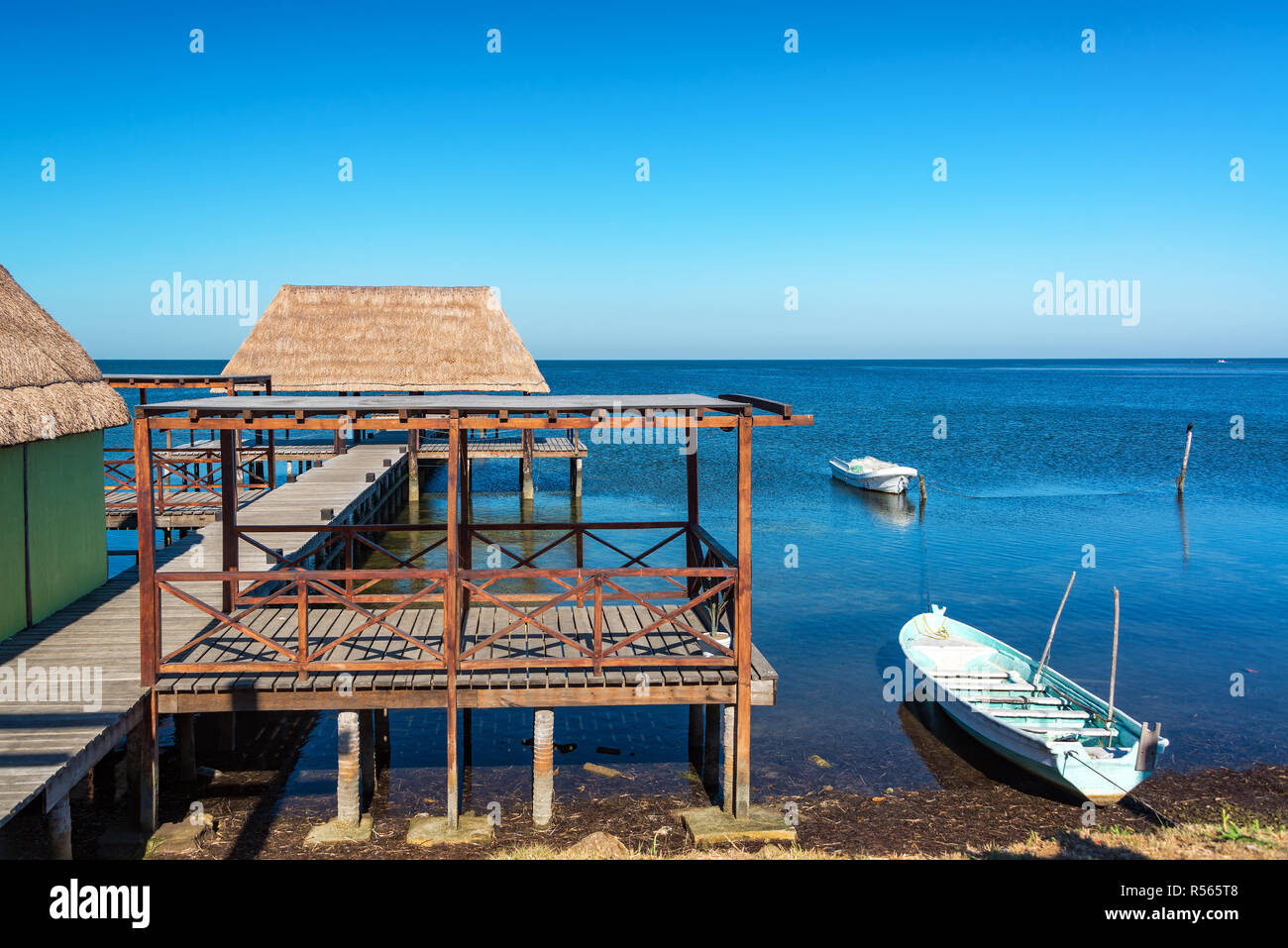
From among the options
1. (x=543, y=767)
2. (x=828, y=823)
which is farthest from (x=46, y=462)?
(x=828, y=823)

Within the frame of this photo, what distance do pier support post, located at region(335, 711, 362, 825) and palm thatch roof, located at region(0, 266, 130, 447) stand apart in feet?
16.2

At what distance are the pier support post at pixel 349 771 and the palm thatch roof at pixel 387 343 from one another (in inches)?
723

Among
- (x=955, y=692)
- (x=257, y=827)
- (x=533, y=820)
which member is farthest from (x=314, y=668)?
(x=955, y=692)

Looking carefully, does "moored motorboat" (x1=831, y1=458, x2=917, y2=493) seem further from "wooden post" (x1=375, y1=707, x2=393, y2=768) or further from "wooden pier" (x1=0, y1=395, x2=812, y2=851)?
"wooden post" (x1=375, y1=707, x2=393, y2=768)

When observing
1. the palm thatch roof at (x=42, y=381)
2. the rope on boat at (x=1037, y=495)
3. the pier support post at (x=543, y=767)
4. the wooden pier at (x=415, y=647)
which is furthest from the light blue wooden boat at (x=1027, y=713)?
the rope on boat at (x=1037, y=495)

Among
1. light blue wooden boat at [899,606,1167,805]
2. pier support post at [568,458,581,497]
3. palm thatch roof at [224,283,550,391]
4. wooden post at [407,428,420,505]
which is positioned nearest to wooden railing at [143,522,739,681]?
light blue wooden boat at [899,606,1167,805]

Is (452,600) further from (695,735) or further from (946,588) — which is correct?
(946,588)

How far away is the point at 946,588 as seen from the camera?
22500 mm

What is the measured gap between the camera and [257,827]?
10336 millimetres

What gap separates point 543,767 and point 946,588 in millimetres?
14549

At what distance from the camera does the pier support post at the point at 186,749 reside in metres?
11.2

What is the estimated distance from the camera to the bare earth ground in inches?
381

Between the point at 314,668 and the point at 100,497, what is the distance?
670cm
